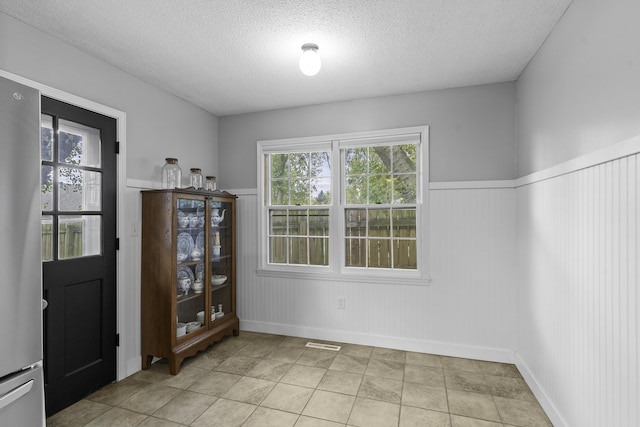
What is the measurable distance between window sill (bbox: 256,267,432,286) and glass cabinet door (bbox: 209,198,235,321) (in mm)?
396

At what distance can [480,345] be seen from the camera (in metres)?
3.06

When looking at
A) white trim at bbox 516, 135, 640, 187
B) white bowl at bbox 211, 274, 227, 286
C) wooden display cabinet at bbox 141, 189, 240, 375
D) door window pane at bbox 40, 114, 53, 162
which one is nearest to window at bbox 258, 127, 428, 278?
white bowl at bbox 211, 274, 227, 286

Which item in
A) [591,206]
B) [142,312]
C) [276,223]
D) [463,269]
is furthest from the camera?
[276,223]

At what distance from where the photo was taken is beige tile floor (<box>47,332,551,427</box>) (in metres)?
2.18

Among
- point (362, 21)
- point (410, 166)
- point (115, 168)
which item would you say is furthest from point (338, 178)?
point (115, 168)

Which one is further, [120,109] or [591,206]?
[120,109]

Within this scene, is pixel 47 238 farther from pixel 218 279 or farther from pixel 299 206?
pixel 299 206

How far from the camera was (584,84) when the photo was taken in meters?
1.76

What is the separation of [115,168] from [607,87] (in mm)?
3292

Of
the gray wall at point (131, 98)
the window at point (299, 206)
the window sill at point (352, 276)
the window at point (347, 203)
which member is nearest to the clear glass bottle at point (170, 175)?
the gray wall at point (131, 98)

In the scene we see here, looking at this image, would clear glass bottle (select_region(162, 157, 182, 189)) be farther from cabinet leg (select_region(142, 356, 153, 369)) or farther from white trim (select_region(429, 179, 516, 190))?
white trim (select_region(429, 179, 516, 190))

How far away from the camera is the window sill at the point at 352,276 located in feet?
10.7

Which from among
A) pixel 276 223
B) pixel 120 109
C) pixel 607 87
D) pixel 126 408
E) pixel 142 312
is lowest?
pixel 126 408

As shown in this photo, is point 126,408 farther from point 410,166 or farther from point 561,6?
point 561,6
